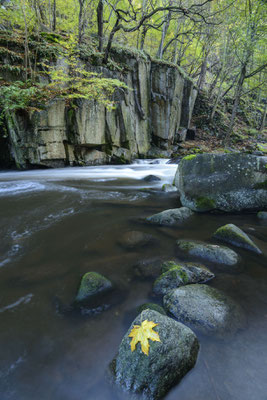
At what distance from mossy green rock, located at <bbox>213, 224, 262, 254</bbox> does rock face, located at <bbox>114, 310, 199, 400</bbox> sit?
97.3 inches

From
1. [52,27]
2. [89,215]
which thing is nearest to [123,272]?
[89,215]

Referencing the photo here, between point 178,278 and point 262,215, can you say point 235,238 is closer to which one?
point 178,278

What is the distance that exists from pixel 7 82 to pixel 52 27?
8294 mm

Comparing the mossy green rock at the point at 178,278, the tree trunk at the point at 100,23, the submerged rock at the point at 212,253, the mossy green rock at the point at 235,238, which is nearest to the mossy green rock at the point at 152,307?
the mossy green rock at the point at 178,278

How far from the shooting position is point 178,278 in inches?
109

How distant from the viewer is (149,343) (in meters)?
1.69

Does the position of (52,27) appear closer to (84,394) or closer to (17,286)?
(17,286)

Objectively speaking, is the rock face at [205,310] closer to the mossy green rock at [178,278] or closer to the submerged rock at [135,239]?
the mossy green rock at [178,278]

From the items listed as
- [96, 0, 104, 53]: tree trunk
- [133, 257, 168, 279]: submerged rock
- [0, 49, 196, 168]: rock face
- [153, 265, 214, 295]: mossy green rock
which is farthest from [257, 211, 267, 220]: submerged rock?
[96, 0, 104, 53]: tree trunk

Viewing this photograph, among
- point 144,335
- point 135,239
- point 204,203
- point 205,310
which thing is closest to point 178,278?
point 205,310

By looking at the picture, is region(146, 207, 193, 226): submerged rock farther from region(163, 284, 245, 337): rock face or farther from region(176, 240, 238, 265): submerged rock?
region(163, 284, 245, 337): rock face

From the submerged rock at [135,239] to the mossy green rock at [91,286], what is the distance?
1119 millimetres

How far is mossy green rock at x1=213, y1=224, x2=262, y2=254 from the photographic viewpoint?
3.74 m

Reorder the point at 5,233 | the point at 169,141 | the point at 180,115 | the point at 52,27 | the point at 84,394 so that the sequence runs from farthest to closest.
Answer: the point at 180,115, the point at 169,141, the point at 52,27, the point at 5,233, the point at 84,394
